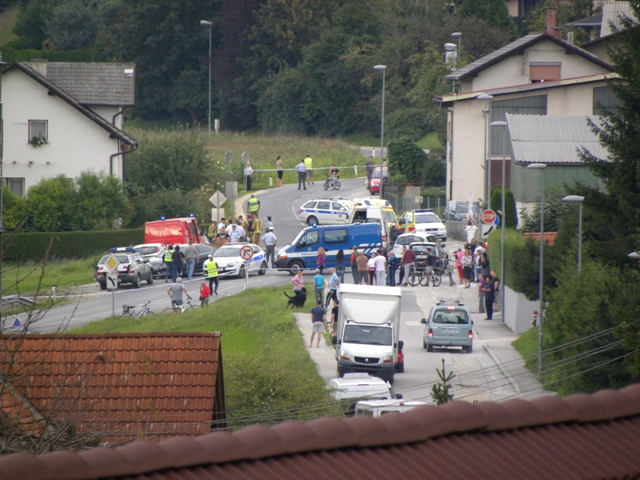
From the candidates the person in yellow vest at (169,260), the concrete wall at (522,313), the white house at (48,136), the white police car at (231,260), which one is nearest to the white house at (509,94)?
the white police car at (231,260)

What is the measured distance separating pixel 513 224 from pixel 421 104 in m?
41.2

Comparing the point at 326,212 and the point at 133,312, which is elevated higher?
the point at 326,212

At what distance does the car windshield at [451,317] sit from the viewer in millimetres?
30225

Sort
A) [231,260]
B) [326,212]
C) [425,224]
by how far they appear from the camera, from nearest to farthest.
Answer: [231,260] < [425,224] < [326,212]

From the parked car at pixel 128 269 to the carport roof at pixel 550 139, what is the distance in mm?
15317

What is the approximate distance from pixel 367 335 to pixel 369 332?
12 cm

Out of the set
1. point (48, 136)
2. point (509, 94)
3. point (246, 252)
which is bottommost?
point (246, 252)

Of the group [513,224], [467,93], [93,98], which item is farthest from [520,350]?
[93,98]

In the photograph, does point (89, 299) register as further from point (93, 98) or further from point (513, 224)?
point (93, 98)

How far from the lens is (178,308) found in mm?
34219

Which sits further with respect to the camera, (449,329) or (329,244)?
(329,244)

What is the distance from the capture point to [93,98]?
56531 millimetres

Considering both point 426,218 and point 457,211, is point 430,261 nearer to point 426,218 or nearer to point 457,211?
point 426,218

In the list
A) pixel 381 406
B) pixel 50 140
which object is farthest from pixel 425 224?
pixel 381 406
